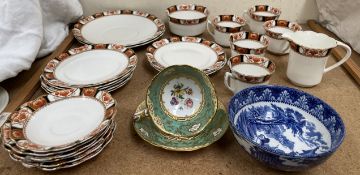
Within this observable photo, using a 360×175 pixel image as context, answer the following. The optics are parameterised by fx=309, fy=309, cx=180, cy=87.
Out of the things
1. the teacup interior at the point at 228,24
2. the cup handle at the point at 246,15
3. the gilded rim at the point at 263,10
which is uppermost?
the gilded rim at the point at 263,10

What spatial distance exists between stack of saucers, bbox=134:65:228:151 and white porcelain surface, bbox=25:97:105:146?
0.07m

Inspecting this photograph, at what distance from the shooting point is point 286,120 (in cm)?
53

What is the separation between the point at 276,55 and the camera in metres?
0.74

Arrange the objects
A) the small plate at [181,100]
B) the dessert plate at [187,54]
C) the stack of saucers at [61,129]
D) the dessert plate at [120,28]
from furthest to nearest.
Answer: the dessert plate at [120,28]
the dessert plate at [187,54]
the small plate at [181,100]
the stack of saucers at [61,129]

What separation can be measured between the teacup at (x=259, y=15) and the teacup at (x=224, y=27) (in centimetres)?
2

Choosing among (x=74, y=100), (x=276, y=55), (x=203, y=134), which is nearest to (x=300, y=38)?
(x=276, y=55)

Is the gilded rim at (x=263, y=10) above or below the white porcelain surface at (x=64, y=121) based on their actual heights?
above

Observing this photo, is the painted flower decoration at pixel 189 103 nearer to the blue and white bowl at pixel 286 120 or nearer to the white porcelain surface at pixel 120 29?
the blue and white bowl at pixel 286 120

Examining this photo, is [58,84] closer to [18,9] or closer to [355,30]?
[18,9]

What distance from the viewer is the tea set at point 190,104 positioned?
0.43 metres

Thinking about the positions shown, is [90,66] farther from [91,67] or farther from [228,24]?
[228,24]

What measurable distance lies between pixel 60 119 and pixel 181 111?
204 millimetres

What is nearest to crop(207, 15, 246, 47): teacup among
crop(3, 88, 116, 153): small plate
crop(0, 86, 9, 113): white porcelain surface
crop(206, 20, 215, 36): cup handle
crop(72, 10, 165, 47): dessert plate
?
crop(206, 20, 215, 36): cup handle

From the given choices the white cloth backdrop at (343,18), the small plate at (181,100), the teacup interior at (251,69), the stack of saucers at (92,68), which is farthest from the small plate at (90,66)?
the white cloth backdrop at (343,18)
